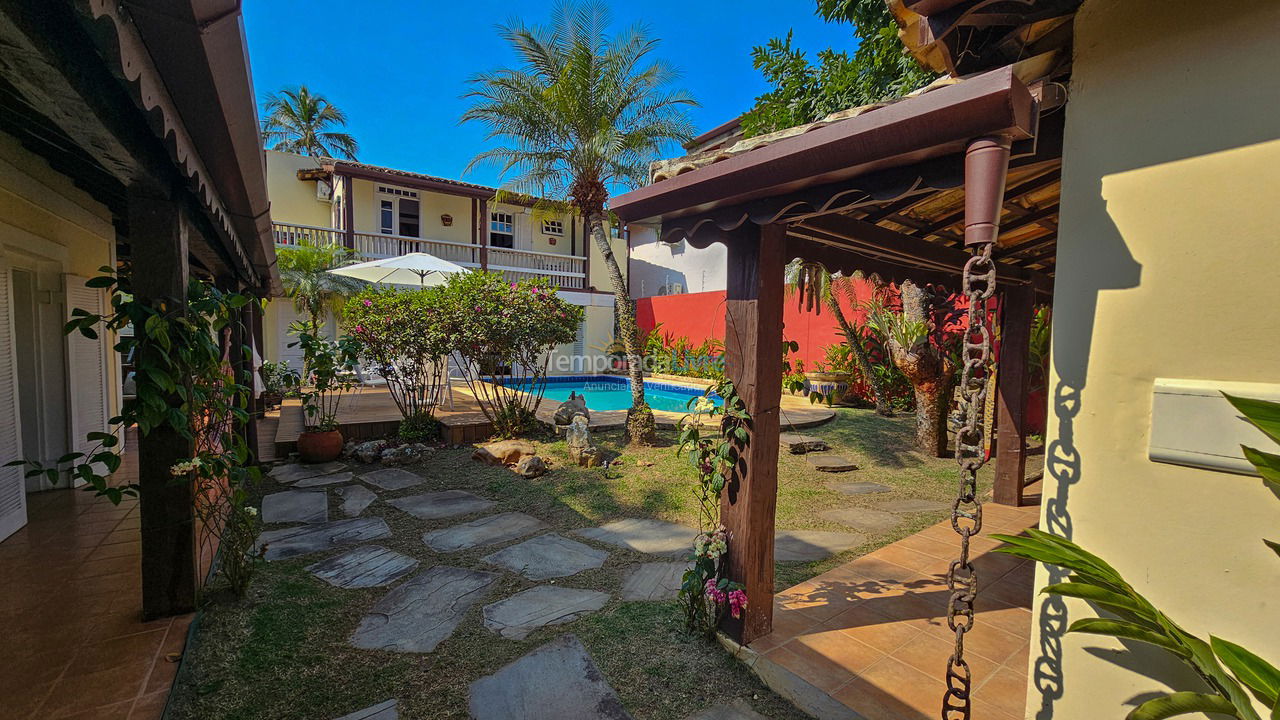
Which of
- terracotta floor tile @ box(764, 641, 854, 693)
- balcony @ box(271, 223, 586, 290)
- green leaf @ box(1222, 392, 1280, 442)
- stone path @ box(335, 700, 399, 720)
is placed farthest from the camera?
balcony @ box(271, 223, 586, 290)

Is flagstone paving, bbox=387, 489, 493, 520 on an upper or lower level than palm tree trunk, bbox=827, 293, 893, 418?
lower

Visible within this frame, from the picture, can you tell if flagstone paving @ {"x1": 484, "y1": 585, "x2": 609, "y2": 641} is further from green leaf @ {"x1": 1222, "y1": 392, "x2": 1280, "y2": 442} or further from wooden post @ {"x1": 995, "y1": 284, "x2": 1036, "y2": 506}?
wooden post @ {"x1": 995, "y1": 284, "x2": 1036, "y2": 506}

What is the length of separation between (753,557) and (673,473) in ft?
11.7

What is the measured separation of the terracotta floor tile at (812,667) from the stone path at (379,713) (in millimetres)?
1697

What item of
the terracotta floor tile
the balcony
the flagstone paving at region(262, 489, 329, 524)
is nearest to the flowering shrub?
the terracotta floor tile

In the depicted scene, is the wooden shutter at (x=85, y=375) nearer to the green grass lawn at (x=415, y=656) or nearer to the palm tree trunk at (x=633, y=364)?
the green grass lawn at (x=415, y=656)

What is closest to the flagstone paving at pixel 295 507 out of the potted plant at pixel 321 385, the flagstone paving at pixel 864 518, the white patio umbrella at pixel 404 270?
the potted plant at pixel 321 385

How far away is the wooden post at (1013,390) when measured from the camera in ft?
16.5

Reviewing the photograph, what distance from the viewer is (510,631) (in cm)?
297

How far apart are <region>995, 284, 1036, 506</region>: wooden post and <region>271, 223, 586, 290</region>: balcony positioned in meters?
10.9

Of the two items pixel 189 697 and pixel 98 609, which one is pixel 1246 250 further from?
→ pixel 98 609

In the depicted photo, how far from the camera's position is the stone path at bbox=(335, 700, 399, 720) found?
2.29 metres

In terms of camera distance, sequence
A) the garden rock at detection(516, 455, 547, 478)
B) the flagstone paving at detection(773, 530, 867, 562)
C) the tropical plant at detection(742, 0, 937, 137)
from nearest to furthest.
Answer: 1. the flagstone paving at detection(773, 530, 867, 562)
2. the garden rock at detection(516, 455, 547, 478)
3. the tropical plant at detection(742, 0, 937, 137)

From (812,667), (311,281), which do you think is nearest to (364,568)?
(812,667)
